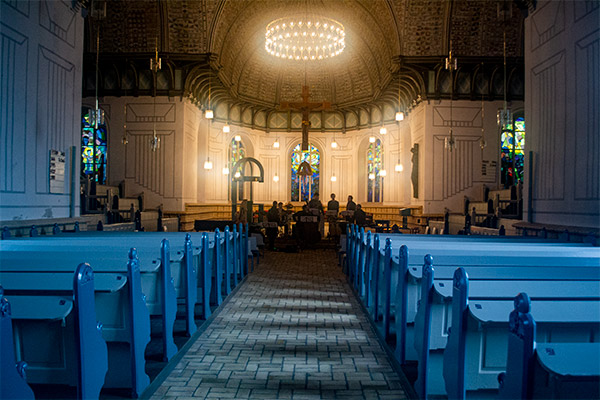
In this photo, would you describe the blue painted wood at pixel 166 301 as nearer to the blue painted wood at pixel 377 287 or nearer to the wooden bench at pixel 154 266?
the wooden bench at pixel 154 266

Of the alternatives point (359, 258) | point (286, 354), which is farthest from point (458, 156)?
point (286, 354)

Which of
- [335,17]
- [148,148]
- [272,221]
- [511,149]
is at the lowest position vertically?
[272,221]

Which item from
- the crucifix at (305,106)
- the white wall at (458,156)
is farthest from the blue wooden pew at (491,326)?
the crucifix at (305,106)

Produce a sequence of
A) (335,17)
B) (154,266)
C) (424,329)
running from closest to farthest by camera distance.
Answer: (424,329) < (154,266) < (335,17)

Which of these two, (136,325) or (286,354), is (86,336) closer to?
(136,325)

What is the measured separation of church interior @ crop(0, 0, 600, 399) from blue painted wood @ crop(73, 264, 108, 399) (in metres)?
0.01

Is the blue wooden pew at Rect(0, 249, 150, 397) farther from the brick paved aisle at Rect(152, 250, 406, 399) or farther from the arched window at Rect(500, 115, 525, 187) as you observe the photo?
the arched window at Rect(500, 115, 525, 187)

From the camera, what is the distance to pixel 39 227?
20.6 ft

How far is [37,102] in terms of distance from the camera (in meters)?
6.47

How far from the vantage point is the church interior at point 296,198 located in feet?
7.47

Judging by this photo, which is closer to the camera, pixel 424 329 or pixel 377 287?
pixel 424 329

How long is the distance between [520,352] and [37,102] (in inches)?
296

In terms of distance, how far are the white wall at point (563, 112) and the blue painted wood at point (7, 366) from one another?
6321mm

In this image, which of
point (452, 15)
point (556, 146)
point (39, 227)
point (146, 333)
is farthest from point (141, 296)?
point (452, 15)
